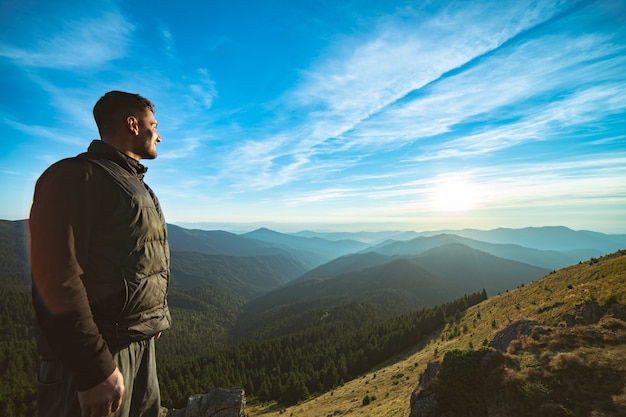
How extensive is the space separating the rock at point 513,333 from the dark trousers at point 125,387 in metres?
13.5

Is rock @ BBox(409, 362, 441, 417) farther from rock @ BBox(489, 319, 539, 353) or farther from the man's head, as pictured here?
the man's head

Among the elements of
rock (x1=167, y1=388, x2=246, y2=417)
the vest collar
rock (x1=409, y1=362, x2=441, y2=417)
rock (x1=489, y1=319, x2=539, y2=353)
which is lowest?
rock (x1=167, y1=388, x2=246, y2=417)

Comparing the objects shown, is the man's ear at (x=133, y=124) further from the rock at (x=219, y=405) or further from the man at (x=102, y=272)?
the rock at (x=219, y=405)

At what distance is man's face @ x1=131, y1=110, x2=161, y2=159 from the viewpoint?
443 cm

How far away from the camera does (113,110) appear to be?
4172 mm

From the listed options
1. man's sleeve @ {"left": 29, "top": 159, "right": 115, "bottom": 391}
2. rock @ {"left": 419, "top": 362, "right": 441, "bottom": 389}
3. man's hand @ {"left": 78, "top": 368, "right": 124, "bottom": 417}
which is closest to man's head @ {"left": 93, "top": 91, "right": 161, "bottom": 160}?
man's sleeve @ {"left": 29, "top": 159, "right": 115, "bottom": 391}

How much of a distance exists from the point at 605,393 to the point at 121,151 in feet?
40.9

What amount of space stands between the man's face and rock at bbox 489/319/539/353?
14.8m

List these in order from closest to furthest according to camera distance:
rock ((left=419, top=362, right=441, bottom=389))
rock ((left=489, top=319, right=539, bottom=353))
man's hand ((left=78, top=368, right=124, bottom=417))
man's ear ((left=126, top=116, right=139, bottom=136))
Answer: man's hand ((left=78, top=368, right=124, bottom=417))
man's ear ((left=126, top=116, right=139, bottom=136))
rock ((left=419, top=362, right=441, bottom=389))
rock ((left=489, top=319, right=539, bottom=353))

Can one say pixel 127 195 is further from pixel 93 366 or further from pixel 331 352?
pixel 331 352

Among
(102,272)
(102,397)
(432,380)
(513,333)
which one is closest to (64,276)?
(102,272)

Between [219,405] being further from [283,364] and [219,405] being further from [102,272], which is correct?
[283,364]

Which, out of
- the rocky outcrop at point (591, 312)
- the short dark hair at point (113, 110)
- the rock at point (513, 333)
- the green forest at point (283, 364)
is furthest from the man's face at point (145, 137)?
the green forest at point (283, 364)

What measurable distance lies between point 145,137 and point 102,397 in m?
3.49
